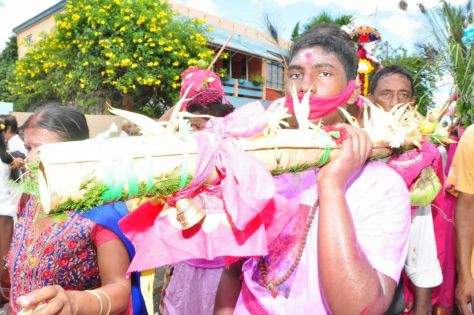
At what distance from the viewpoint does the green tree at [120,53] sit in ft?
38.7

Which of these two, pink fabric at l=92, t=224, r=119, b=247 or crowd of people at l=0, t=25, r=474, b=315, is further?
pink fabric at l=92, t=224, r=119, b=247

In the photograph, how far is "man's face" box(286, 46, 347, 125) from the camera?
164 centimetres

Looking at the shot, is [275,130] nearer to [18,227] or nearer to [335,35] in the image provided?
[335,35]

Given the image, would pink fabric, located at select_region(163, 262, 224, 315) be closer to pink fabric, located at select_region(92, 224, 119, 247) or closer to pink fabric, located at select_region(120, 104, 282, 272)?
pink fabric, located at select_region(92, 224, 119, 247)

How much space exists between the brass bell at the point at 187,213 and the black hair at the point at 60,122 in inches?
54.8

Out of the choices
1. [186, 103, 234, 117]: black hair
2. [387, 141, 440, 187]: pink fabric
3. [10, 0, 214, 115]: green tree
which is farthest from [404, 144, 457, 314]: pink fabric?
[10, 0, 214, 115]: green tree

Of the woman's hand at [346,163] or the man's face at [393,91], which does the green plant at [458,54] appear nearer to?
the man's face at [393,91]

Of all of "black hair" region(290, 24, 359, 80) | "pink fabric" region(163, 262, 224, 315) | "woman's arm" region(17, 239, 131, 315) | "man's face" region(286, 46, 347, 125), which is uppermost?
"black hair" region(290, 24, 359, 80)

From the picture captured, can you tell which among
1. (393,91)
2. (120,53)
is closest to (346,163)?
(393,91)

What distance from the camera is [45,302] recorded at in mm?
1115

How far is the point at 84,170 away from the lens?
0.85 metres

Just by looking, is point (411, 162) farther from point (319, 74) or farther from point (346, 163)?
point (346, 163)

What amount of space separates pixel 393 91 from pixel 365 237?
264cm

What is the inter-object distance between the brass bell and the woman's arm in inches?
17.9
